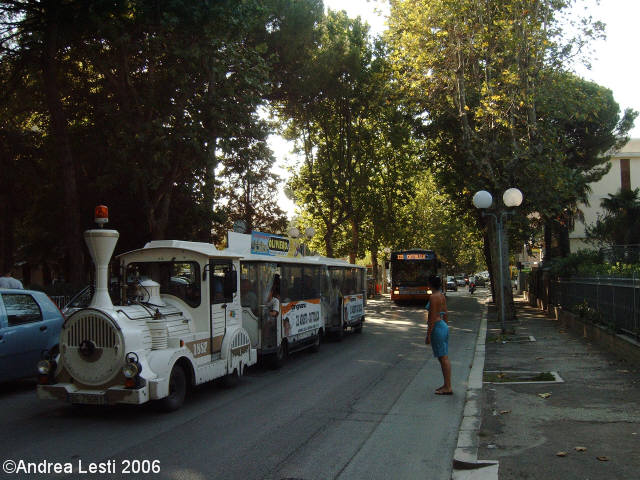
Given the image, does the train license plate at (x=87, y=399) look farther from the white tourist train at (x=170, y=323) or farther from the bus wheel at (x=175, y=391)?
the bus wheel at (x=175, y=391)

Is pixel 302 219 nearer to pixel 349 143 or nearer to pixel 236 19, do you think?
pixel 349 143

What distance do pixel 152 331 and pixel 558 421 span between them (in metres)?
5.54

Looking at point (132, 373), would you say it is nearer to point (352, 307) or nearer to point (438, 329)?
point (438, 329)

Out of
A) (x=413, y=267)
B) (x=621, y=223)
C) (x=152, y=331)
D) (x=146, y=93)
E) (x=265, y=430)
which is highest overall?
(x=146, y=93)

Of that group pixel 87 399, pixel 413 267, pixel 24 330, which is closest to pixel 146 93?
pixel 24 330

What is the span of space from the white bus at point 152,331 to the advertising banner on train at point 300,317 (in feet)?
8.84

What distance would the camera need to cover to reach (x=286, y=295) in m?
13.8

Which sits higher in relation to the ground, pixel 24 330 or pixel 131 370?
pixel 24 330

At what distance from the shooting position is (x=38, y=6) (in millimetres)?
17891

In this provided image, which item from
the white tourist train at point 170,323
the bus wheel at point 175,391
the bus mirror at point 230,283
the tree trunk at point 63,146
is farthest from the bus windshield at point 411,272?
the bus wheel at point 175,391

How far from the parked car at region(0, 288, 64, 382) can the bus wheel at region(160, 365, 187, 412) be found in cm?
279

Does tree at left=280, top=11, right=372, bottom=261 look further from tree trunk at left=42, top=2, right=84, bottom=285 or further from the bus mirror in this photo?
the bus mirror

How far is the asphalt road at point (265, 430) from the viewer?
6.04m

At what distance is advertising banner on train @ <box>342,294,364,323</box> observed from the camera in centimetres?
1886
